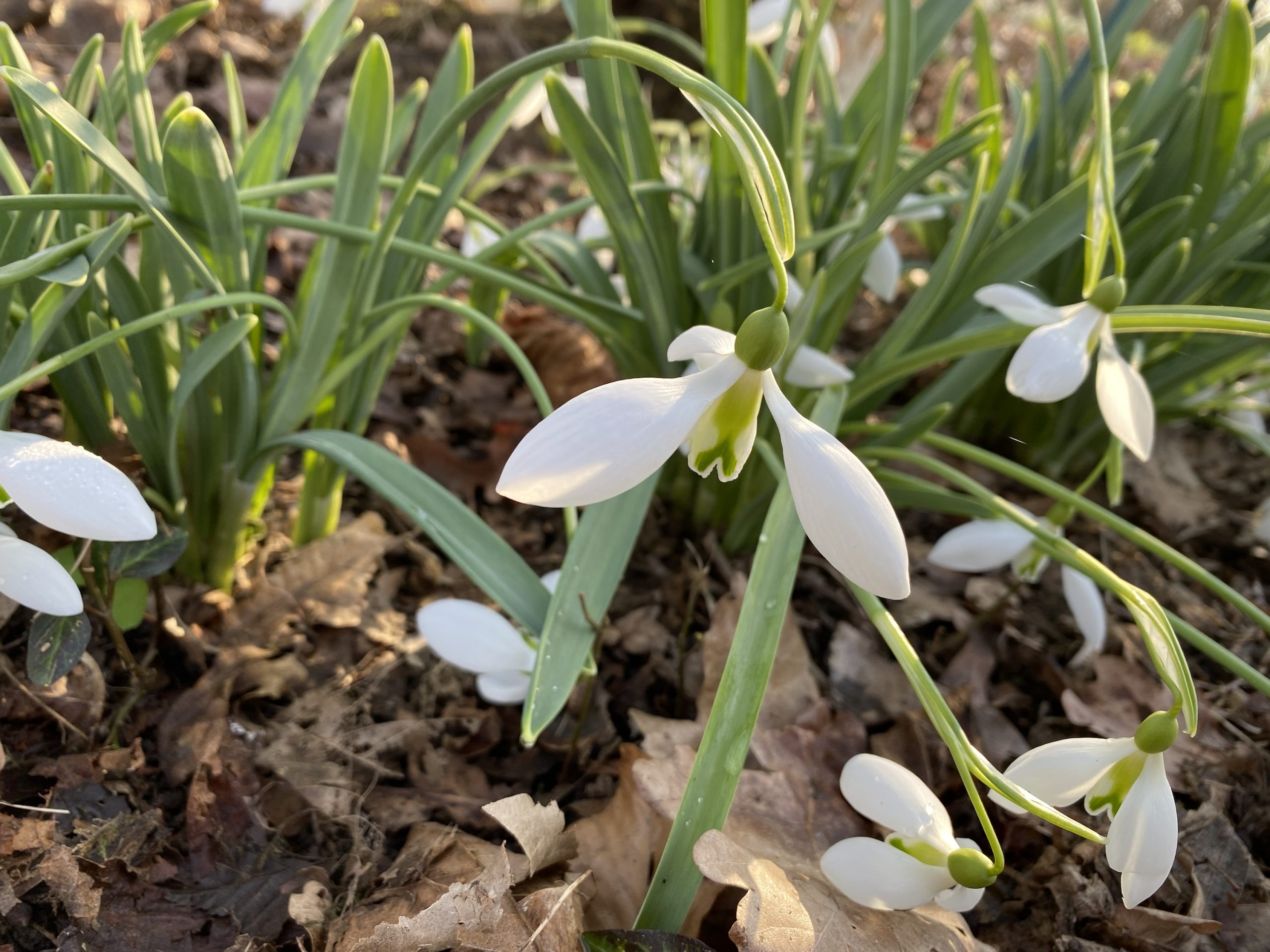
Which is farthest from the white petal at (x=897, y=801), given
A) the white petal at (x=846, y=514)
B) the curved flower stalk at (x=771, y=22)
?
the curved flower stalk at (x=771, y=22)

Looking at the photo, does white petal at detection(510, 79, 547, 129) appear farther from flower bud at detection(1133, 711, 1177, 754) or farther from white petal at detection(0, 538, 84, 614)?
flower bud at detection(1133, 711, 1177, 754)

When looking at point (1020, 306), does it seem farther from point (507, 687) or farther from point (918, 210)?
point (507, 687)

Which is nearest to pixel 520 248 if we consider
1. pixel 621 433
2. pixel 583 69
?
pixel 583 69

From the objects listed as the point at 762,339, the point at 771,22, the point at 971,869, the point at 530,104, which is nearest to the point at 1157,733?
the point at 971,869

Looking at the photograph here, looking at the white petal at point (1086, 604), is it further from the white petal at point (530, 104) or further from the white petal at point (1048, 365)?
the white petal at point (530, 104)

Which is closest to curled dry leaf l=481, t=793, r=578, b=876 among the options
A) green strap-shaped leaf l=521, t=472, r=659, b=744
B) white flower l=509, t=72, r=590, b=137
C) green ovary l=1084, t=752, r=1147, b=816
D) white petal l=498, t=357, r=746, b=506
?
green strap-shaped leaf l=521, t=472, r=659, b=744
